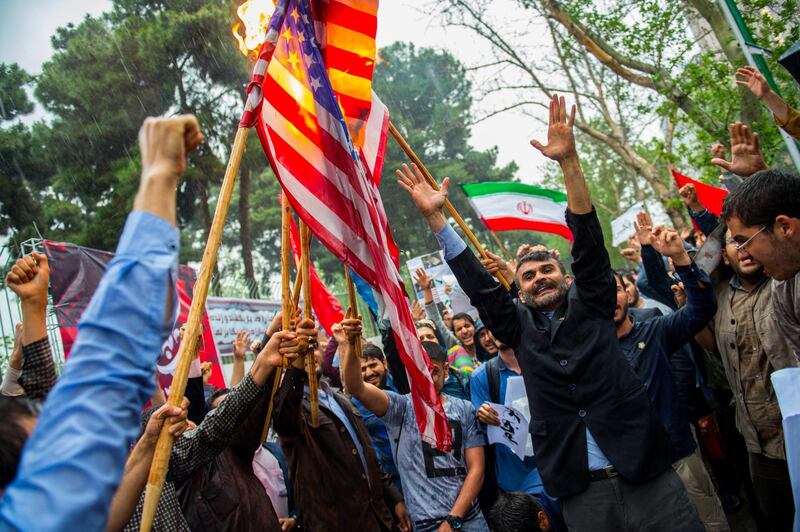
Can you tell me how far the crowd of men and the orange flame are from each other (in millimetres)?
1066

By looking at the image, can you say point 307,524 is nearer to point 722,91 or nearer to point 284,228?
point 284,228

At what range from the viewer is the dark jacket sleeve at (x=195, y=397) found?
11.7ft

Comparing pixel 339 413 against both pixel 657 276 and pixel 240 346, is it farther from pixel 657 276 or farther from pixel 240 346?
pixel 657 276

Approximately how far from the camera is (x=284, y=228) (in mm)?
3104

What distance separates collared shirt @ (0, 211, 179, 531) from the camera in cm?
93

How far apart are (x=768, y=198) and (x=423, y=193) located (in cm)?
157

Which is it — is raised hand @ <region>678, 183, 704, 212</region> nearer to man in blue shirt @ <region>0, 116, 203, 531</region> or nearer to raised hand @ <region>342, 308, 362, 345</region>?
raised hand @ <region>342, 308, 362, 345</region>

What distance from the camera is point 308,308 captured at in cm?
308

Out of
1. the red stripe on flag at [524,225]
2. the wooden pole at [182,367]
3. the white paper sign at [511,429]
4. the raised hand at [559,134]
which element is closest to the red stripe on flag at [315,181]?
the wooden pole at [182,367]

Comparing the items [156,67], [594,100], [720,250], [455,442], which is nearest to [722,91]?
[720,250]

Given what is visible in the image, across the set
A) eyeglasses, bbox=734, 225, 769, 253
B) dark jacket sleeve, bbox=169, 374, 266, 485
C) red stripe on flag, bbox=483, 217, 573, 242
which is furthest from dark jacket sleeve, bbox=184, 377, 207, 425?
red stripe on flag, bbox=483, 217, 573, 242

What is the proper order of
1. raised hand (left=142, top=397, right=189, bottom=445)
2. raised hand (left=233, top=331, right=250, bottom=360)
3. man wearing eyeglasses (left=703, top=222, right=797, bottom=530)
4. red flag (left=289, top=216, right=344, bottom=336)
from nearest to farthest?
1. raised hand (left=142, top=397, right=189, bottom=445)
2. man wearing eyeglasses (left=703, top=222, right=797, bottom=530)
3. raised hand (left=233, top=331, right=250, bottom=360)
4. red flag (left=289, top=216, right=344, bottom=336)

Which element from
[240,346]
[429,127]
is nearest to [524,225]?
[240,346]

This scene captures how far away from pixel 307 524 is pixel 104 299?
8.73 ft
